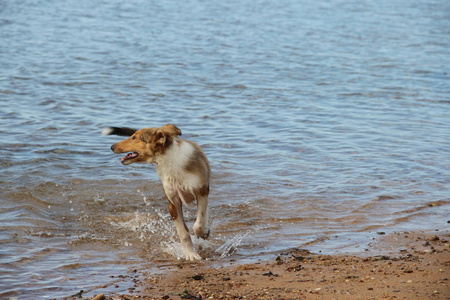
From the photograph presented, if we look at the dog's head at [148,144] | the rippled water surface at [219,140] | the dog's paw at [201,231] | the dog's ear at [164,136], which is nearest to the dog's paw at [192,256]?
the rippled water surface at [219,140]

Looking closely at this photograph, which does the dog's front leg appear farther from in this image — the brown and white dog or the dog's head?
the dog's head

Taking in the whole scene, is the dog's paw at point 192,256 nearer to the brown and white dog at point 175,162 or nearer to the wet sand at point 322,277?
the brown and white dog at point 175,162

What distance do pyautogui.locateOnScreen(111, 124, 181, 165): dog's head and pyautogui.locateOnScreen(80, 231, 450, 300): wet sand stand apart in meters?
1.18

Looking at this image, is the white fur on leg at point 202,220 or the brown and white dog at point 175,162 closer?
the brown and white dog at point 175,162

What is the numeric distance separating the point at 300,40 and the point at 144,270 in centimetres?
1896

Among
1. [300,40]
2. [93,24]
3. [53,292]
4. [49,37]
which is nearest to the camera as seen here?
[53,292]

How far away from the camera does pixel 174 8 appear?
1272 inches

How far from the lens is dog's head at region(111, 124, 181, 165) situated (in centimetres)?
668

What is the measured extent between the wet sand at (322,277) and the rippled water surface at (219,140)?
39 cm

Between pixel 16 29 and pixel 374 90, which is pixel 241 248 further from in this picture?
pixel 16 29

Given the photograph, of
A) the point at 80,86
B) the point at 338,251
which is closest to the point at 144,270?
the point at 338,251

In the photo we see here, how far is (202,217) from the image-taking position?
280 inches

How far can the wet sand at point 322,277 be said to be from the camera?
5.16m

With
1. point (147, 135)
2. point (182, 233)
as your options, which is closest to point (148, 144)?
point (147, 135)
